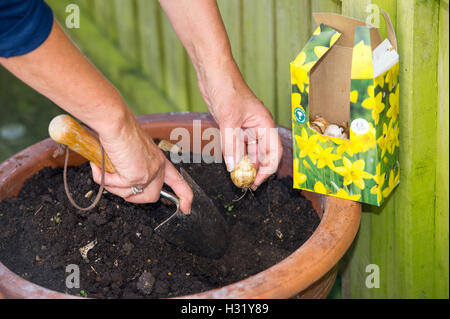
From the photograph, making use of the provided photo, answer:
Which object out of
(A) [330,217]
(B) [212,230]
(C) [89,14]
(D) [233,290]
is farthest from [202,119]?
(C) [89,14]

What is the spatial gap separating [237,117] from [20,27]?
62 cm

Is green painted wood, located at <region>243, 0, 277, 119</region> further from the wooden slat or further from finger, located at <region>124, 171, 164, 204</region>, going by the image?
finger, located at <region>124, 171, 164, 204</region>

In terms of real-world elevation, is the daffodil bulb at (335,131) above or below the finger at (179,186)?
above

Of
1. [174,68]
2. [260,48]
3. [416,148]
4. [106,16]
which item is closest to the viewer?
[416,148]

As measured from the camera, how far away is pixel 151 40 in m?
2.66

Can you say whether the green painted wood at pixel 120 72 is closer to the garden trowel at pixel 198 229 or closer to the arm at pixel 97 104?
the garden trowel at pixel 198 229

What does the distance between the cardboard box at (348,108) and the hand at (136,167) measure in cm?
35

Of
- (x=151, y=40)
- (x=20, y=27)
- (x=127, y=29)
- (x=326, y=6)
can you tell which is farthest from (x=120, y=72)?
(x=20, y=27)

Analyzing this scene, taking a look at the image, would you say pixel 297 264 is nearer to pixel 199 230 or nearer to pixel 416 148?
pixel 199 230

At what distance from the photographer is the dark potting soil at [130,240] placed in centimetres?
151

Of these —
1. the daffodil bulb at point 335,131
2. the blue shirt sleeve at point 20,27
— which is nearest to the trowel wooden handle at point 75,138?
the blue shirt sleeve at point 20,27

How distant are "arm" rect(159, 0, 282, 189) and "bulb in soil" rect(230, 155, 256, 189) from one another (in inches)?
0.7

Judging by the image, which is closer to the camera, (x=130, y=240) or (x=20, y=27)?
(x=20, y=27)

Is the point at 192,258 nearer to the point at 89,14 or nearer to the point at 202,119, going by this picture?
the point at 202,119
